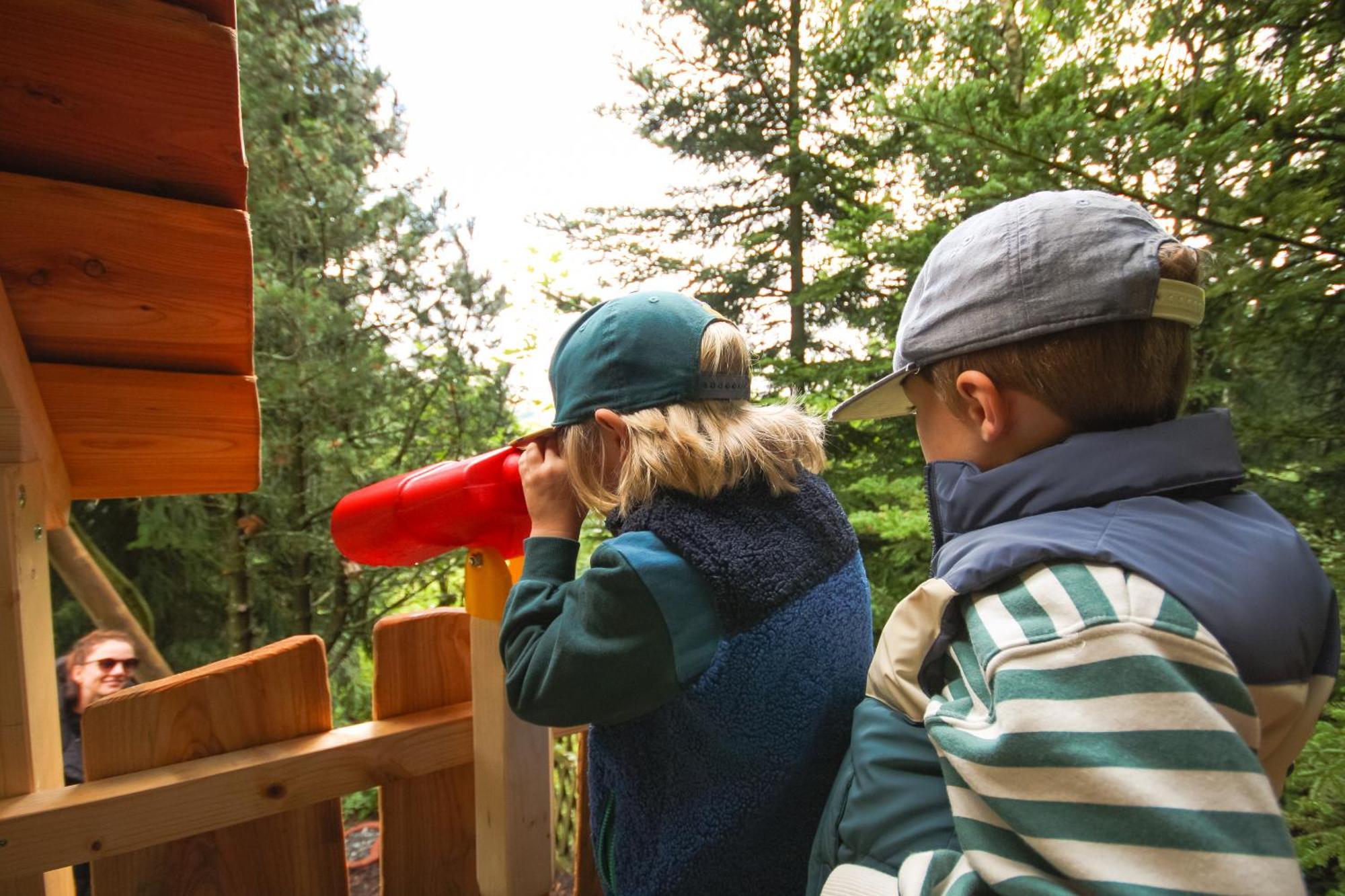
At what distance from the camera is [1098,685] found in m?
0.54

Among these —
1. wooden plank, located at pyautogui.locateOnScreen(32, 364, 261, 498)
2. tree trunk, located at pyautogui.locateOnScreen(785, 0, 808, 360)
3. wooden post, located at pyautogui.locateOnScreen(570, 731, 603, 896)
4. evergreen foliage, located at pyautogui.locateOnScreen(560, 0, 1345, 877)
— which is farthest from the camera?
tree trunk, located at pyautogui.locateOnScreen(785, 0, 808, 360)

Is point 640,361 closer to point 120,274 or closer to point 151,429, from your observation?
point 120,274

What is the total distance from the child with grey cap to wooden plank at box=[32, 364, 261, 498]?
1.28 m

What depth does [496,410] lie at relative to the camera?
4.86 meters

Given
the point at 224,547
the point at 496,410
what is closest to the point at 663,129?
the point at 496,410

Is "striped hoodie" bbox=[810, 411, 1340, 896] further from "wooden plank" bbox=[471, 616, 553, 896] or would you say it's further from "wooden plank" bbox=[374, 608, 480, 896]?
"wooden plank" bbox=[374, 608, 480, 896]

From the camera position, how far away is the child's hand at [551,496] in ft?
3.44

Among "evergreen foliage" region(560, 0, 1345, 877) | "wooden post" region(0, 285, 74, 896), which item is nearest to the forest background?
"evergreen foliage" region(560, 0, 1345, 877)

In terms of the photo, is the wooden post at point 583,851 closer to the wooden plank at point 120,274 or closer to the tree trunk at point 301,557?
the wooden plank at point 120,274

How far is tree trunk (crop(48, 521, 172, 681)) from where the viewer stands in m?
2.74

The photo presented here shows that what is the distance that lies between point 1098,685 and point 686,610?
45 cm

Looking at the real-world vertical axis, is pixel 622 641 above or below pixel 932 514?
below

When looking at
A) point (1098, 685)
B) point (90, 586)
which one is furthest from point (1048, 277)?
point (90, 586)

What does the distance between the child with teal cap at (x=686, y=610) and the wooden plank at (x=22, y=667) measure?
738mm
